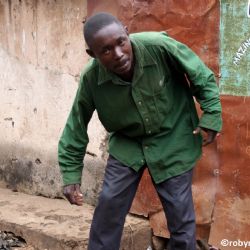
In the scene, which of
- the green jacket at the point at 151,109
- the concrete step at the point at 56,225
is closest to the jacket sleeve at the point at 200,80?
the green jacket at the point at 151,109

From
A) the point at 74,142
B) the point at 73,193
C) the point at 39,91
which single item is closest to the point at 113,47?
the point at 74,142

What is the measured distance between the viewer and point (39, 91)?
5703 millimetres

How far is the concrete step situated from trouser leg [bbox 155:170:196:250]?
3.98ft

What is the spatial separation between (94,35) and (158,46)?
0.40 m

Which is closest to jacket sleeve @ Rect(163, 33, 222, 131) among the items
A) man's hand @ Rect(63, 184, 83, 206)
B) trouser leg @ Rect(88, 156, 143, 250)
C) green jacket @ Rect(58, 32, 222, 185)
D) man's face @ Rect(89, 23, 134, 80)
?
green jacket @ Rect(58, 32, 222, 185)

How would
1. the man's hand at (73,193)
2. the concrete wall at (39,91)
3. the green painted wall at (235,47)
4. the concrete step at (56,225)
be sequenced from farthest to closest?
the concrete wall at (39,91) → the concrete step at (56,225) → the green painted wall at (235,47) → the man's hand at (73,193)

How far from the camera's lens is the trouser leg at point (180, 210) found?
11.6ft

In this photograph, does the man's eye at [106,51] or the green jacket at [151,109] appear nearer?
the man's eye at [106,51]

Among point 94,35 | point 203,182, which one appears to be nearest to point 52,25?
point 203,182

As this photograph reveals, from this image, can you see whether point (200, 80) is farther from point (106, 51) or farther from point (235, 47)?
point (235, 47)

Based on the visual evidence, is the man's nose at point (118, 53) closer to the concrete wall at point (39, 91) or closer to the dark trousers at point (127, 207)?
Result: the dark trousers at point (127, 207)

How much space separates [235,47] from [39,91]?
216cm

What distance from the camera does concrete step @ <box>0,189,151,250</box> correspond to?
4.66 m

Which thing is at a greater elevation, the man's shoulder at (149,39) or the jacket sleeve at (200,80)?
the man's shoulder at (149,39)
